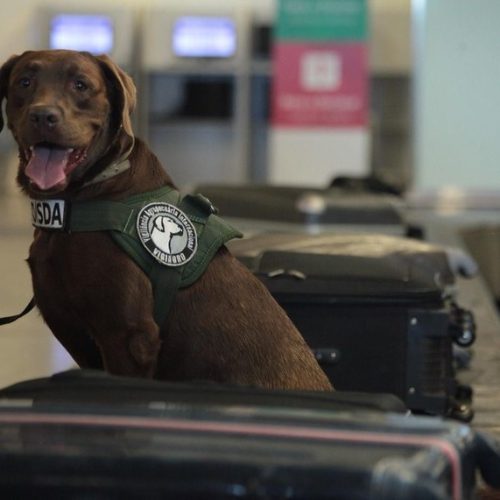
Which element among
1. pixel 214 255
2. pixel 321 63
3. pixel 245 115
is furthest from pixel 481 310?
pixel 245 115

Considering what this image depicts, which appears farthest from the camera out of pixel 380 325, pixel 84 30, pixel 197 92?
pixel 197 92

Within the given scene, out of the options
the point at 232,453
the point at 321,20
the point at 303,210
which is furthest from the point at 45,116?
the point at 321,20

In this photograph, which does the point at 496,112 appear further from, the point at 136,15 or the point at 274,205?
the point at 136,15

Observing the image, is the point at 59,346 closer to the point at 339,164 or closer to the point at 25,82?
the point at 25,82

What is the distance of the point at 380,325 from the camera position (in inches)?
79.6

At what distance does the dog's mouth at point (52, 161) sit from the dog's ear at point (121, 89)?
7 cm

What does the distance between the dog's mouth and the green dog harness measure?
0.15 ft

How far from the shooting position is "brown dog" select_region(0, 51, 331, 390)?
4.97 feet

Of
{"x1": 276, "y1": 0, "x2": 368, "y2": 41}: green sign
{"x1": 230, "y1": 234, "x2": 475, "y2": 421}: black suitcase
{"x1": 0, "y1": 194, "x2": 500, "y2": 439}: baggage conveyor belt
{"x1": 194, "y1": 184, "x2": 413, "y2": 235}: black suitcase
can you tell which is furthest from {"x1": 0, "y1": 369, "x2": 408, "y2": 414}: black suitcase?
{"x1": 276, "y1": 0, "x2": 368, "y2": 41}: green sign

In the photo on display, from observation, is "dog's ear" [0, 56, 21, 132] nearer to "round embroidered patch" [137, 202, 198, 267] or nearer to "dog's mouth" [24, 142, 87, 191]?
"dog's mouth" [24, 142, 87, 191]

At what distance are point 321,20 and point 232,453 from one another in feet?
23.5

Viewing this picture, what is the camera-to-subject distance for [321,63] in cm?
802

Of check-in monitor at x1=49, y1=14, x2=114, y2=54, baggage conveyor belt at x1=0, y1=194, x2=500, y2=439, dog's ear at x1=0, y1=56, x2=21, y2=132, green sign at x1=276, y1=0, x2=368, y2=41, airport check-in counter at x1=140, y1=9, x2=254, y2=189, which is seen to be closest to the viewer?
dog's ear at x1=0, y1=56, x2=21, y2=132

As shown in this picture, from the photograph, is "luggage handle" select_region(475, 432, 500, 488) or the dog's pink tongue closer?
"luggage handle" select_region(475, 432, 500, 488)
